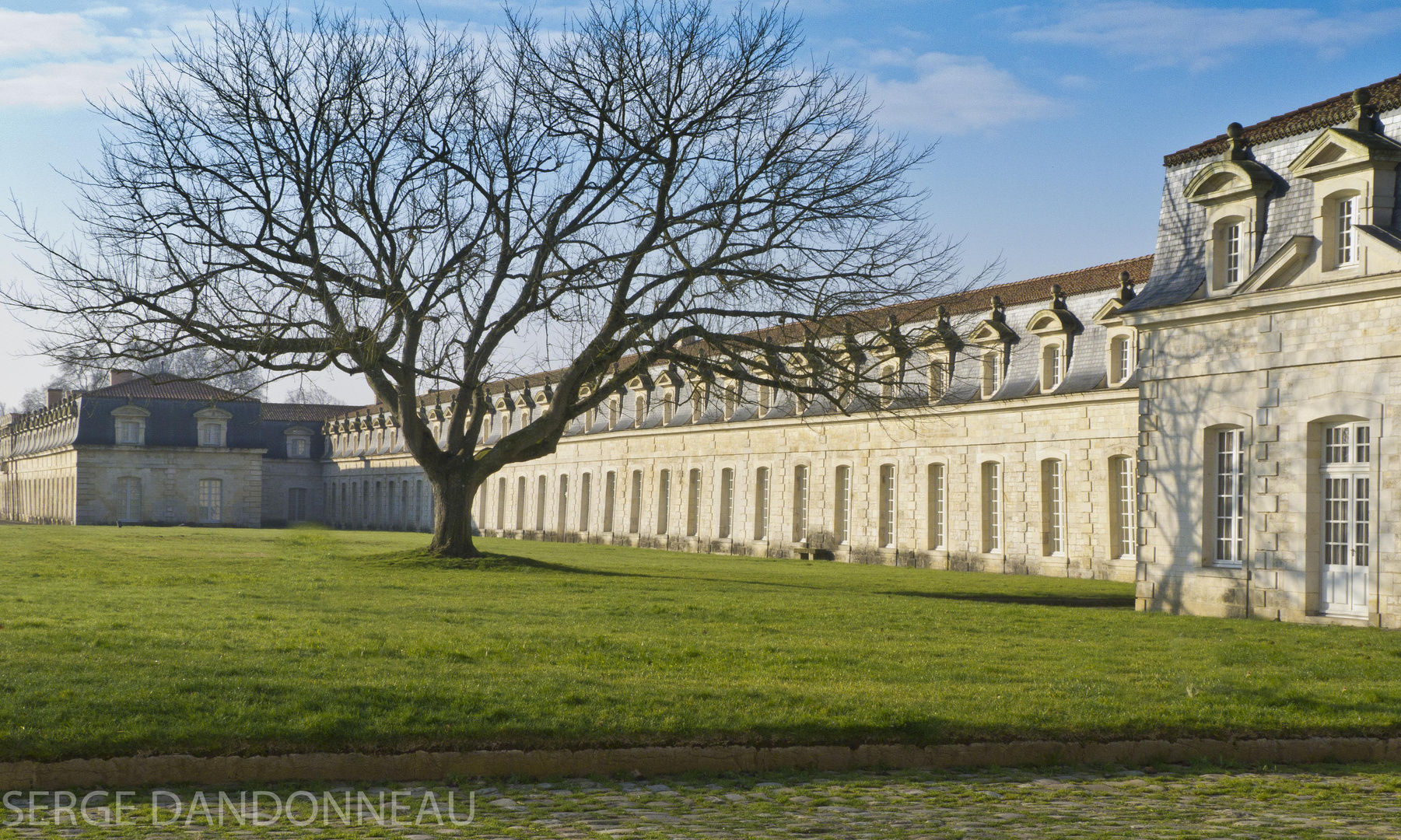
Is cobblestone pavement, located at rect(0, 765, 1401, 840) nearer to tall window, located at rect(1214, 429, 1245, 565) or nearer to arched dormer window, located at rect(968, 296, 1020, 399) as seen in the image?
tall window, located at rect(1214, 429, 1245, 565)

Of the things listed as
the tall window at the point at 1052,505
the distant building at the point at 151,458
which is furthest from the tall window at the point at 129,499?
the tall window at the point at 1052,505

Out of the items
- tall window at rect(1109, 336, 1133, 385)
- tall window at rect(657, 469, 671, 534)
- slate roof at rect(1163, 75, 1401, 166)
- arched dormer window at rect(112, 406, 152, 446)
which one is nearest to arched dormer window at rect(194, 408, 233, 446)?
arched dormer window at rect(112, 406, 152, 446)

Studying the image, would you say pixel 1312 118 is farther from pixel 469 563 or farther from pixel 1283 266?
pixel 469 563

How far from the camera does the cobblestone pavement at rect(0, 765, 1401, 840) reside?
19.4 ft

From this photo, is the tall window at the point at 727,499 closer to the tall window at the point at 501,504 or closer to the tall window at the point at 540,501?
the tall window at the point at 540,501

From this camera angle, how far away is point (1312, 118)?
57.9ft

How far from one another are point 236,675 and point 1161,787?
6.01 meters

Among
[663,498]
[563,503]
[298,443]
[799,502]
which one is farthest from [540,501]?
[298,443]

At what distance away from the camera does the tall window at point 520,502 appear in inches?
2308

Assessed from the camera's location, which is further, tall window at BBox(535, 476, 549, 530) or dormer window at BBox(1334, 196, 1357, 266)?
tall window at BBox(535, 476, 549, 530)

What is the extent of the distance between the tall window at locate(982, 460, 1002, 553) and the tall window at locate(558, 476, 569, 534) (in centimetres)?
2485

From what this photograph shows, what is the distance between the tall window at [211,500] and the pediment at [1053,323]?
157ft

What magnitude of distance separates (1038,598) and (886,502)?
15.1 m

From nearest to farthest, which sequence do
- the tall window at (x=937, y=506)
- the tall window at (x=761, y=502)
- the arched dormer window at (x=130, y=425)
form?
the tall window at (x=937, y=506)
the tall window at (x=761, y=502)
the arched dormer window at (x=130, y=425)
